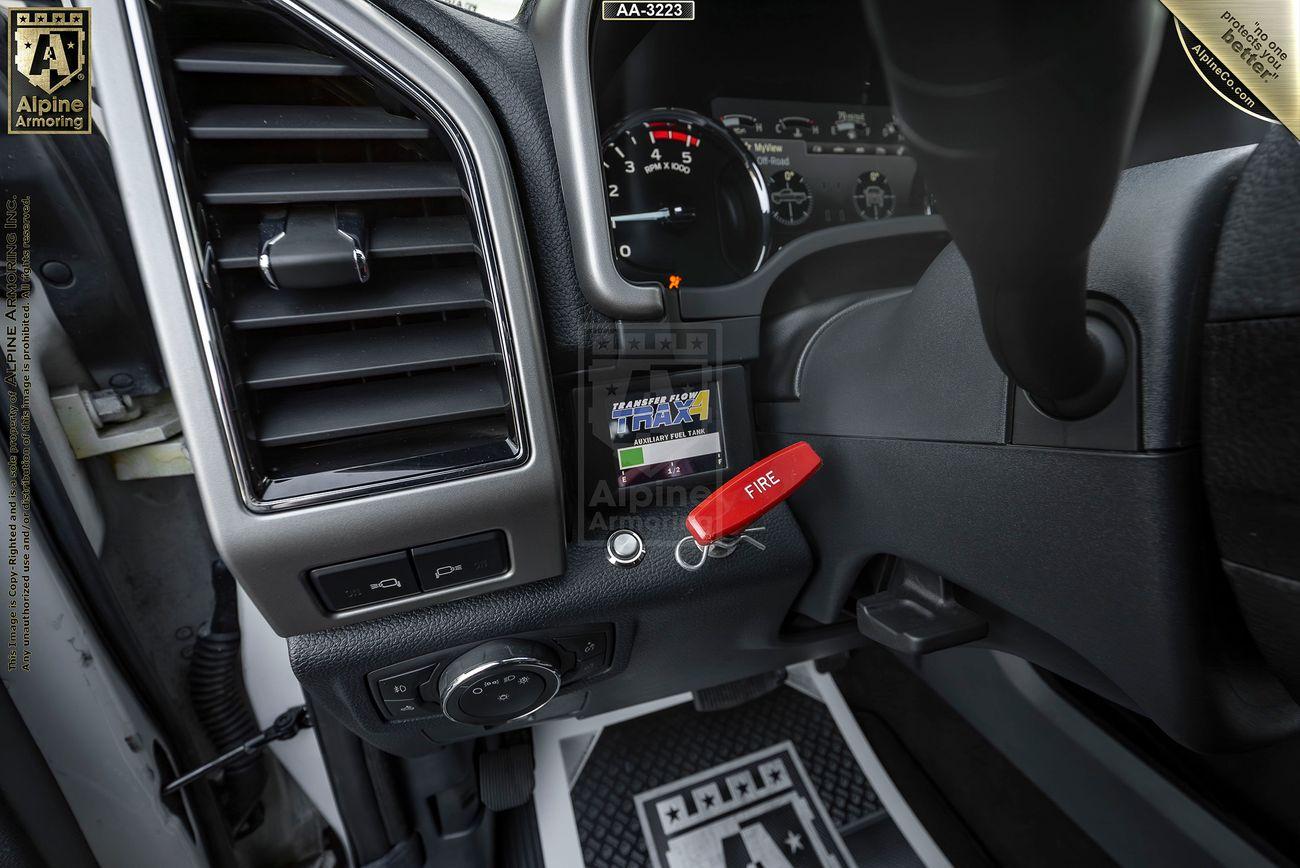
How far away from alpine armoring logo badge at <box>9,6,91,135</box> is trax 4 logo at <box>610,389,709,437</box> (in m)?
0.58

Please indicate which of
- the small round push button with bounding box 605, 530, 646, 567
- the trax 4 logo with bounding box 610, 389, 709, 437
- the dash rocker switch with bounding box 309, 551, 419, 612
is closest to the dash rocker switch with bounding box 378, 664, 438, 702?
the dash rocker switch with bounding box 309, 551, 419, 612

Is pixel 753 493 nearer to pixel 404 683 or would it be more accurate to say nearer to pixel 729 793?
pixel 404 683

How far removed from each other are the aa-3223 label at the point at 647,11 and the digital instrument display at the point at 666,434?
0.42 metres

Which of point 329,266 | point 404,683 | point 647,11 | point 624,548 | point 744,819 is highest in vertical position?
point 647,11

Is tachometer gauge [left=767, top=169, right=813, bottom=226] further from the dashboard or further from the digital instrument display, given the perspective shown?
the digital instrument display

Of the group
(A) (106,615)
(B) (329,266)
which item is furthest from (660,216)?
(A) (106,615)

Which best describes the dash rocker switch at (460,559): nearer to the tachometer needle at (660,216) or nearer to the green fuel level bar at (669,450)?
the green fuel level bar at (669,450)

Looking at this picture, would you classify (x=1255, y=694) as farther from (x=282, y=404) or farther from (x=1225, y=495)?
(x=282, y=404)

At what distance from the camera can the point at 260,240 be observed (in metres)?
0.57

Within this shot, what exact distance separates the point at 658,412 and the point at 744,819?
786 millimetres

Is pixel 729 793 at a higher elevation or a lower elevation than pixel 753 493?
lower

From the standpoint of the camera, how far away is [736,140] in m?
0.85

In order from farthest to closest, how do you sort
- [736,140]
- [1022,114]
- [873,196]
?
[873,196]
[736,140]
[1022,114]

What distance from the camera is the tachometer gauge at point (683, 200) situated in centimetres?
77
